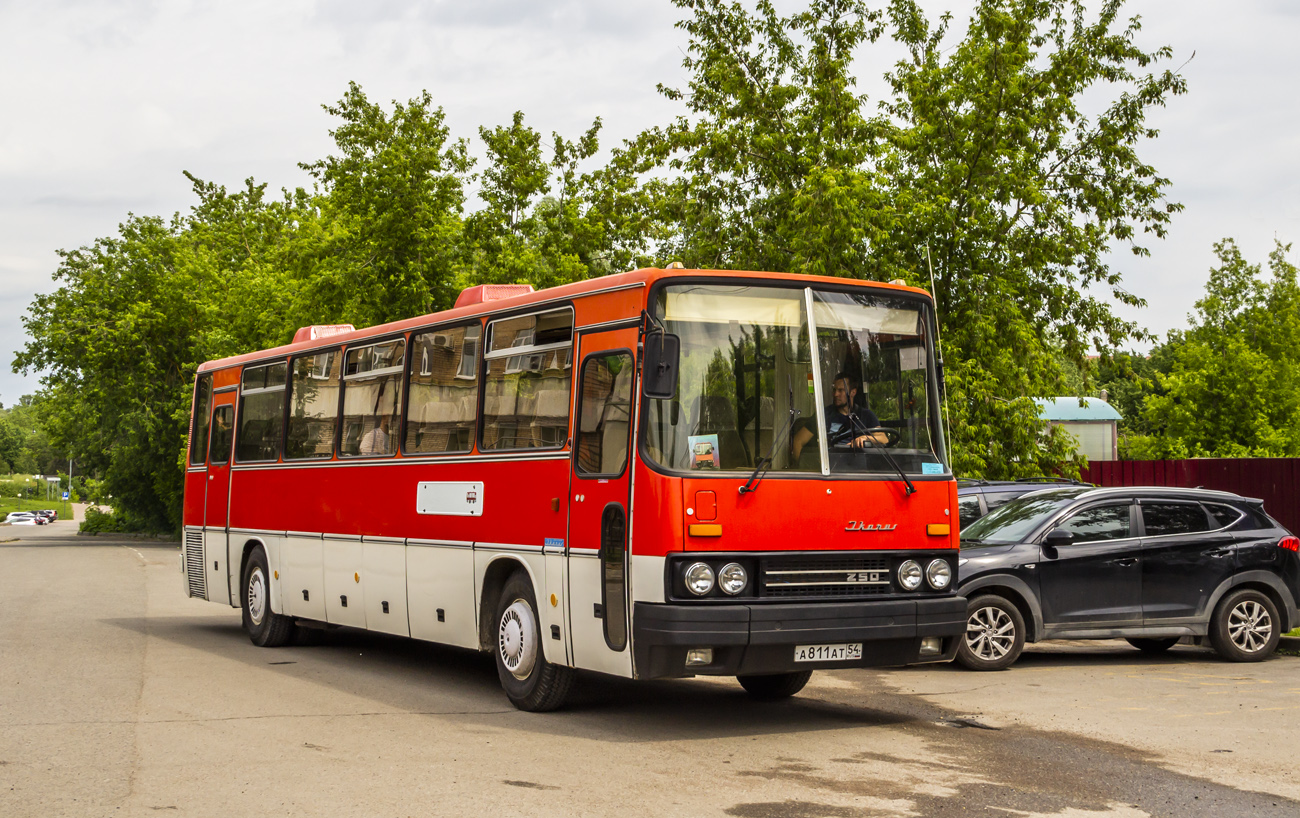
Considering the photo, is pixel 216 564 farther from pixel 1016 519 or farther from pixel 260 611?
pixel 1016 519

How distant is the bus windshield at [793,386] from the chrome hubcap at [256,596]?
324 inches

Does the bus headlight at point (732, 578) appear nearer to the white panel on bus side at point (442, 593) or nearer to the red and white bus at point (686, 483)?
the red and white bus at point (686, 483)

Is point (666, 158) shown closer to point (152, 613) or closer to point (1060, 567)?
point (152, 613)

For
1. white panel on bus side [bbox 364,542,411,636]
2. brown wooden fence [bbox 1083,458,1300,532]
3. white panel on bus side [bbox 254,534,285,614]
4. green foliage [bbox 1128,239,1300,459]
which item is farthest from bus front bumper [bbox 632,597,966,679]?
green foliage [bbox 1128,239,1300,459]

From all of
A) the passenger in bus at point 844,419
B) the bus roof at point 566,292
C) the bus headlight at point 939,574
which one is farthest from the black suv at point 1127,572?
the passenger in bus at point 844,419

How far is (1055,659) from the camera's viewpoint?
14.0 meters

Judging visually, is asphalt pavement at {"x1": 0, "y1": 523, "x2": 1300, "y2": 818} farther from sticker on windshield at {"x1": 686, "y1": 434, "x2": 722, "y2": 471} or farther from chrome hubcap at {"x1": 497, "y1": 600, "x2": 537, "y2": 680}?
sticker on windshield at {"x1": 686, "y1": 434, "x2": 722, "y2": 471}

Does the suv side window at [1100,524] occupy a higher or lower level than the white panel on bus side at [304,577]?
higher

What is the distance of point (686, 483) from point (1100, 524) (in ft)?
21.4

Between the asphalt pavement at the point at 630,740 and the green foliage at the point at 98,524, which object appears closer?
the asphalt pavement at the point at 630,740

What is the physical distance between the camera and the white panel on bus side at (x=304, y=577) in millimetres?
13883

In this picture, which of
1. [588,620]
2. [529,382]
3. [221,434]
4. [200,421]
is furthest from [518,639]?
[200,421]

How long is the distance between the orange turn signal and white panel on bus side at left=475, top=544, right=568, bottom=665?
1634mm

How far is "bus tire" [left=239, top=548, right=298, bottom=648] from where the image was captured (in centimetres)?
1508
